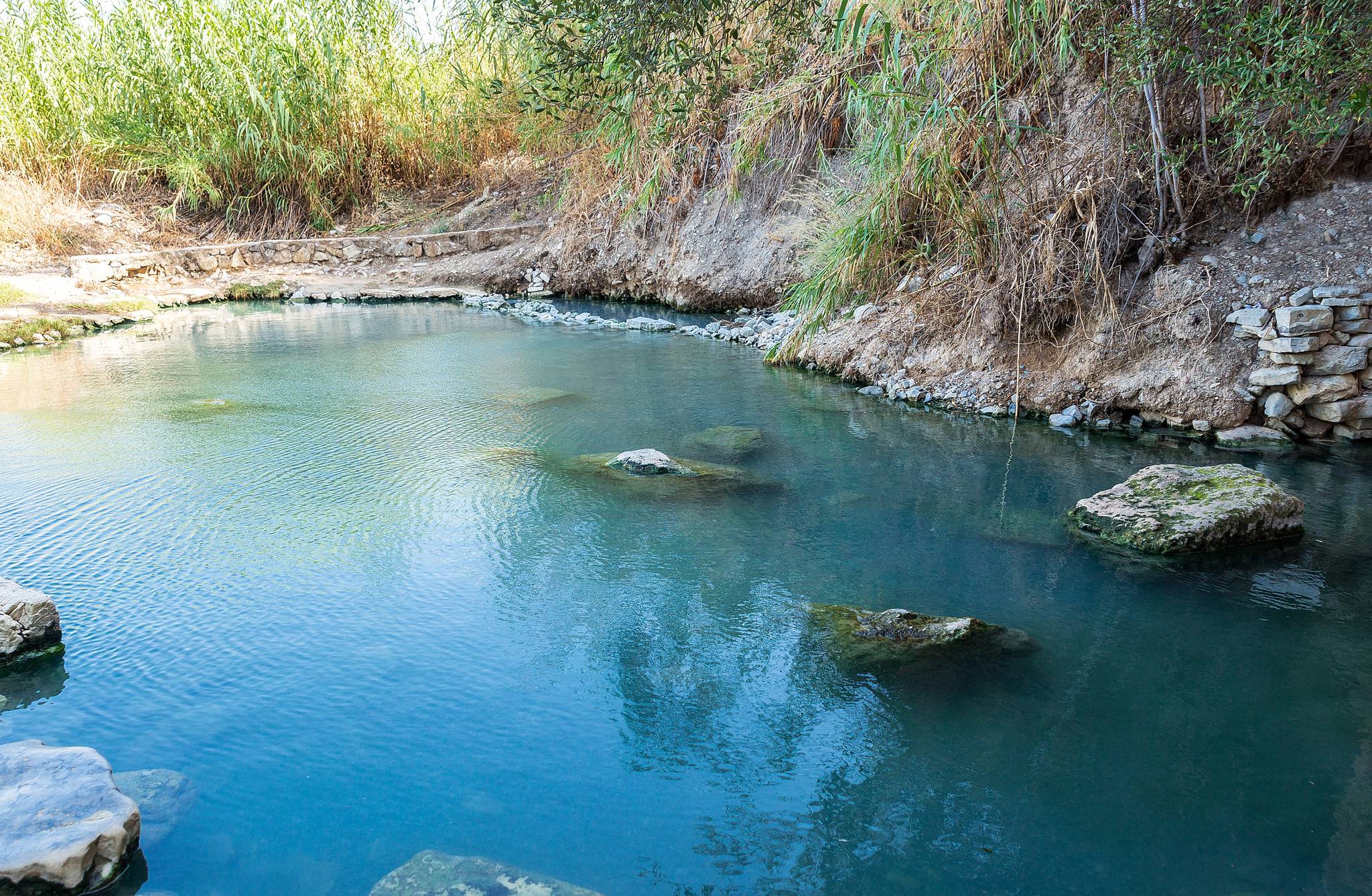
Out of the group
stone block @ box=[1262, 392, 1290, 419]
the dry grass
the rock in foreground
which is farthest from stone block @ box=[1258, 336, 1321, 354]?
the dry grass

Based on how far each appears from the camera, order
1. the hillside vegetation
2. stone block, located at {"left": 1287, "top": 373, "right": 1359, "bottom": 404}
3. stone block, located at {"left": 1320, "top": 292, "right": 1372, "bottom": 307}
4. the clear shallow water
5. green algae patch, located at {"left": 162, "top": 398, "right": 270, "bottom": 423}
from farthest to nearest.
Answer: green algae patch, located at {"left": 162, "top": 398, "right": 270, "bottom": 423}
stone block, located at {"left": 1287, "top": 373, "right": 1359, "bottom": 404}
stone block, located at {"left": 1320, "top": 292, "right": 1372, "bottom": 307}
the hillside vegetation
the clear shallow water

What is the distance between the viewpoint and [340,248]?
1268 centimetres

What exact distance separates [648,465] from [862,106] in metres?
2.19

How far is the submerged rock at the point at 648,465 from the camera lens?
15.0ft

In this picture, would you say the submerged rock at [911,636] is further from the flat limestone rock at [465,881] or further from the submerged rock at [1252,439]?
the submerged rock at [1252,439]

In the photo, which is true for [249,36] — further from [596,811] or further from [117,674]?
[596,811]

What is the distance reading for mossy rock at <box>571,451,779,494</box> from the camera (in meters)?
4.40

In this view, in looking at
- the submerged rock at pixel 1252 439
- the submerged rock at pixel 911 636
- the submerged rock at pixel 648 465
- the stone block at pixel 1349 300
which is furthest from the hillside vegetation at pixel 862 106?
the submerged rock at pixel 911 636

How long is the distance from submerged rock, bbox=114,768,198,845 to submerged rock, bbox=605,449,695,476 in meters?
2.55

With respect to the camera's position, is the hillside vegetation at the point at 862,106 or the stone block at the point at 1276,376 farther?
the stone block at the point at 1276,376

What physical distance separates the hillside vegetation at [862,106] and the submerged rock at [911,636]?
74.4 inches

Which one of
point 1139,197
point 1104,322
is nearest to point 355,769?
point 1104,322

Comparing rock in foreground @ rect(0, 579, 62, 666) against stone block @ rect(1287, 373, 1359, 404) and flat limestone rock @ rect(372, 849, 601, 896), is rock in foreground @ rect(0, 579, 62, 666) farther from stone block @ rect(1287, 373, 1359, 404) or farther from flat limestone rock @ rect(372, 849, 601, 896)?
stone block @ rect(1287, 373, 1359, 404)

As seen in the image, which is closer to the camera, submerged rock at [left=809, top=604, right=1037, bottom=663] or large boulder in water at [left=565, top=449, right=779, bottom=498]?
submerged rock at [left=809, top=604, right=1037, bottom=663]
